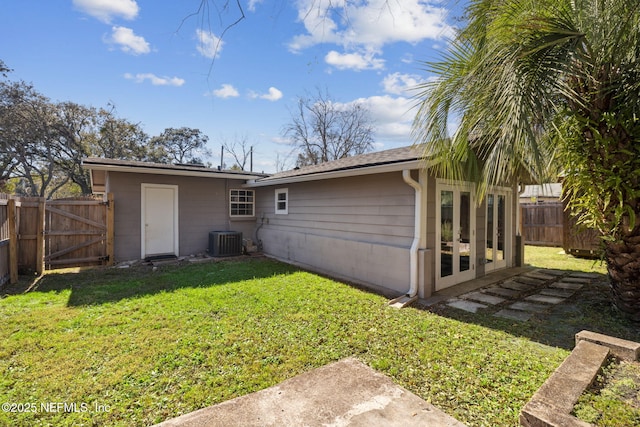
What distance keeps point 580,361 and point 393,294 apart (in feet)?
9.73

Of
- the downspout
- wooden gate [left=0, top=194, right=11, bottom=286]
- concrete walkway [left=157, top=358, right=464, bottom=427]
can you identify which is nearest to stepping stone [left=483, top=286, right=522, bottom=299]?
the downspout

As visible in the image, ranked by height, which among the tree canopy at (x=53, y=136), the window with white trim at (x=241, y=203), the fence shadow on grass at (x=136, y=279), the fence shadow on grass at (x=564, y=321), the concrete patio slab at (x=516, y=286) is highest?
the tree canopy at (x=53, y=136)

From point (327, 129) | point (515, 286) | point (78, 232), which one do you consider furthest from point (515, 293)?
point (327, 129)

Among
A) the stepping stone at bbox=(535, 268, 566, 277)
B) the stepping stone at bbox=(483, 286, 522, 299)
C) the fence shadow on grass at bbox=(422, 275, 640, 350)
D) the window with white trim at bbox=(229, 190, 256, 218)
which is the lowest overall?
the fence shadow on grass at bbox=(422, 275, 640, 350)

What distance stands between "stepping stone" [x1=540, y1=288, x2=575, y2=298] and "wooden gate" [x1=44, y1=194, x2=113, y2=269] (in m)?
9.62

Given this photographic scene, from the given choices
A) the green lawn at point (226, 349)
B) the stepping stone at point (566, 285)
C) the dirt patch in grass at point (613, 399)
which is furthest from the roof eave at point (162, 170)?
the dirt patch in grass at point (613, 399)

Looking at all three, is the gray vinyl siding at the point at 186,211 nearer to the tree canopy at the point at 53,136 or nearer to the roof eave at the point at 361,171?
the roof eave at the point at 361,171

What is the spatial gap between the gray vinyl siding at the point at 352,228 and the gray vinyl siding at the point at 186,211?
1918 mm

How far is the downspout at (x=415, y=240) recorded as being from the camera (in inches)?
210

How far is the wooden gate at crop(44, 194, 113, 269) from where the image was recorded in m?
7.31

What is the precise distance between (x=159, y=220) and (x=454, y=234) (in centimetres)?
768

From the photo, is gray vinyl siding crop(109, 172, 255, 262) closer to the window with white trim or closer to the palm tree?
the window with white trim

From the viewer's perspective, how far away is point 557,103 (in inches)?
163

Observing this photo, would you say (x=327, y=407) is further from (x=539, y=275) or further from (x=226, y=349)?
(x=539, y=275)
